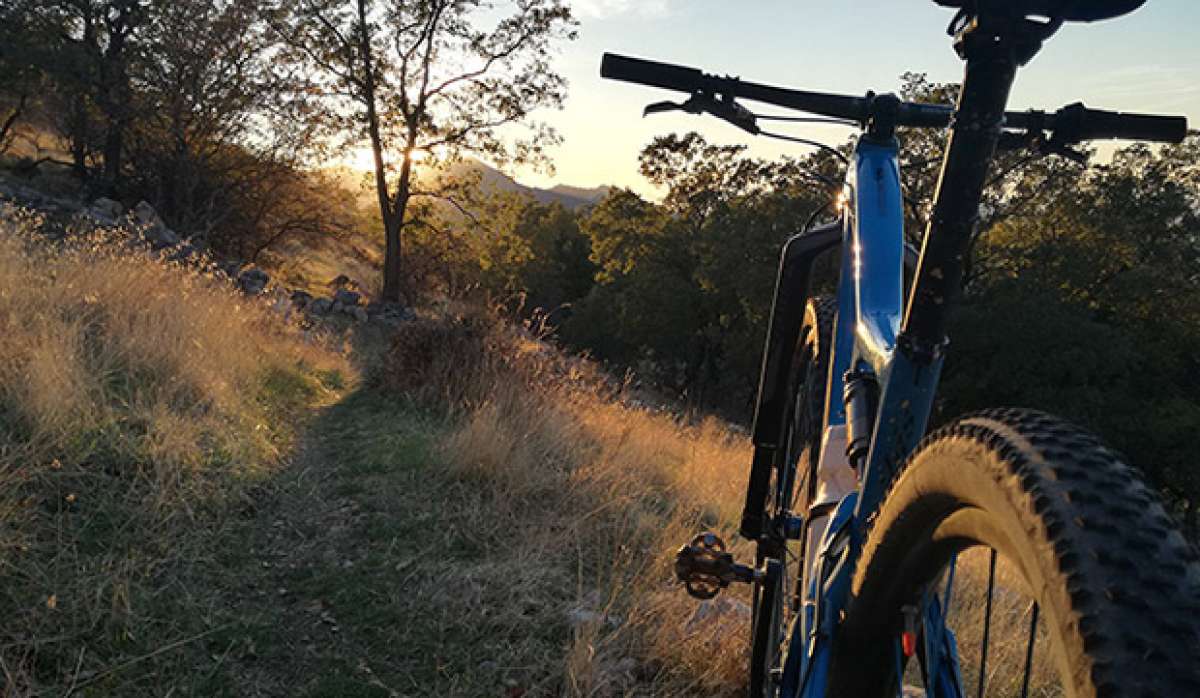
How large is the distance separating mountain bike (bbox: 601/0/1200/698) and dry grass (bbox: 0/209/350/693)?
6.64 ft

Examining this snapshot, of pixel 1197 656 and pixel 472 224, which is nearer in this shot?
pixel 1197 656

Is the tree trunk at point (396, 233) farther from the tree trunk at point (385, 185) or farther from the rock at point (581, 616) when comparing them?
the rock at point (581, 616)

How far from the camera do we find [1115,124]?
1609mm

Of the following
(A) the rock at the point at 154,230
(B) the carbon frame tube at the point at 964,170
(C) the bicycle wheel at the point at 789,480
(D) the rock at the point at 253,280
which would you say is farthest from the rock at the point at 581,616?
(A) the rock at the point at 154,230

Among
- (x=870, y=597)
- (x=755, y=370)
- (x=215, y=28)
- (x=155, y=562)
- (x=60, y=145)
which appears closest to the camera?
(x=870, y=597)

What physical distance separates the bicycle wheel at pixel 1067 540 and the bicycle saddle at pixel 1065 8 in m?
0.62

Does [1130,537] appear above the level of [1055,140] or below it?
below

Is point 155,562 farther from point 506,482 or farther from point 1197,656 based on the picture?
point 1197,656

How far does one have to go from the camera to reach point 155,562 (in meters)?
2.66

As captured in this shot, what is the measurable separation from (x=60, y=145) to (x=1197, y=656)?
25.4m

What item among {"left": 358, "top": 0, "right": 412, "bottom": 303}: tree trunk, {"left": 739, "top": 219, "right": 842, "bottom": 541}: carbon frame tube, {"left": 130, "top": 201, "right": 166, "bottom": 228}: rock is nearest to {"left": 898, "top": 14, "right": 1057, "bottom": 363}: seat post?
{"left": 739, "top": 219, "right": 842, "bottom": 541}: carbon frame tube

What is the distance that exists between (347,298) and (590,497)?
1415 centimetres

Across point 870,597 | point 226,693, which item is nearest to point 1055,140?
point 870,597

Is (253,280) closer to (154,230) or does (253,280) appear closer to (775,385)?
(154,230)
